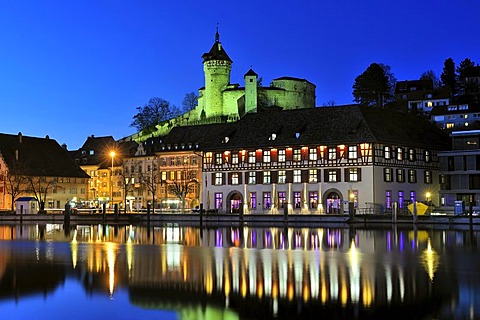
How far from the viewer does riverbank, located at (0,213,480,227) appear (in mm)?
60938

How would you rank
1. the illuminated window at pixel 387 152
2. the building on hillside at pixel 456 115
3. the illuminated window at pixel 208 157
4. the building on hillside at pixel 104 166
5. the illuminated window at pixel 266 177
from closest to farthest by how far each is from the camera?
the illuminated window at pixel 387 152 → the illuminated window at pixel 266 177 → the illuminated window at pixel 208 157 → the building on hillside at pixel 104 166 → the building on hillside at pixel 456 115

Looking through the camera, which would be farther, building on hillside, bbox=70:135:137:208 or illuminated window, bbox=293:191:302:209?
building on hillside, bbox=70:135:137:208

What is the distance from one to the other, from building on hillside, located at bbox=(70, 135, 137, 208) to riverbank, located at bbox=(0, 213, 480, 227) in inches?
988

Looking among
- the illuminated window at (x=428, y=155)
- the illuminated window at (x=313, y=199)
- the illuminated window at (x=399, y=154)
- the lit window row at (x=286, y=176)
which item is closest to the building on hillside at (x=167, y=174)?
the lit window row at (x=286, y=176)

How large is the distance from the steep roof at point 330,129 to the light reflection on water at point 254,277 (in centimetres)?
3026

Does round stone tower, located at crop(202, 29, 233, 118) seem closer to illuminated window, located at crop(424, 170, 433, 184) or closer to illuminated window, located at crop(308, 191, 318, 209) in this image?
illuminated window, located at crop(424, 170, 433, 184)

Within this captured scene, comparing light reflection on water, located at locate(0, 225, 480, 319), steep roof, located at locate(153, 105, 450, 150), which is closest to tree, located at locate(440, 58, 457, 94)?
steep roof, located at locate(153, 105, 450, 150)

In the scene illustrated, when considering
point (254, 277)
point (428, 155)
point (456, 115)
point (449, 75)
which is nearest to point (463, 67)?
point (449, 75)

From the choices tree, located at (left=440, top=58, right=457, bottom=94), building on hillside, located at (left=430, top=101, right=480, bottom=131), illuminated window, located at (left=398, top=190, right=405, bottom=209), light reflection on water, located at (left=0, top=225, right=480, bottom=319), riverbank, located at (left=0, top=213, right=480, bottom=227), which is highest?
tree, located at (left=440, top=58, right=457, bottom=94)

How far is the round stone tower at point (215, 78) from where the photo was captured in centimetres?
13400

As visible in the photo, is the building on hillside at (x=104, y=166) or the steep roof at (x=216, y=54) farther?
the steep roof at (x=216, y=54)

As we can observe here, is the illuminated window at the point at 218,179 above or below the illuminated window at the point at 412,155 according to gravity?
below

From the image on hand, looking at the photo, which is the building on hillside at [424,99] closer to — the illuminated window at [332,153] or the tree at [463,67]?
the tree at [463,67]

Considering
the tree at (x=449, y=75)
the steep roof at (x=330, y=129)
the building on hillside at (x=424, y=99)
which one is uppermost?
the tree at (x=449, y=75)
